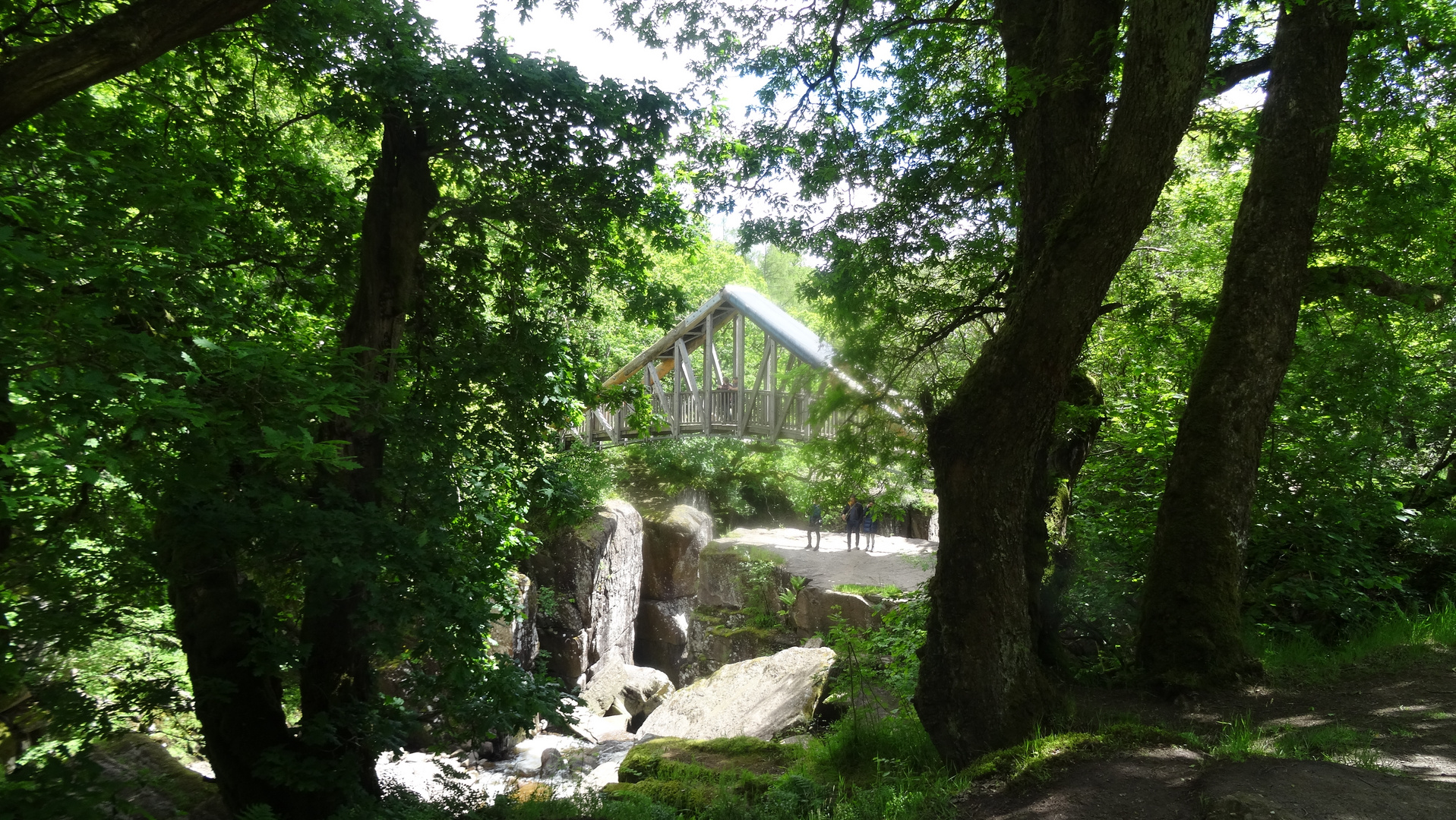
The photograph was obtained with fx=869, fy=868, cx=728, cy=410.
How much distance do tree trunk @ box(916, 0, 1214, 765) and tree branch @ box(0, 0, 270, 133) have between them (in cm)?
389

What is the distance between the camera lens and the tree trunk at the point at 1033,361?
176 inches

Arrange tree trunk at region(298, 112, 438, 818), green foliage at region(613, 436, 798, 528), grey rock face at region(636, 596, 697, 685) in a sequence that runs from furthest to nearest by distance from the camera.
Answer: green foliage at region(613, 436, 798, 528)
grey rock face at region(636, 596, 697, 685)
tree trunk at region(298, 112, 438, 818)

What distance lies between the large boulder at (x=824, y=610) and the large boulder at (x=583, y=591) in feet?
13.7

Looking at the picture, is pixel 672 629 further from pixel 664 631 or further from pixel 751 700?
pixel 751 700

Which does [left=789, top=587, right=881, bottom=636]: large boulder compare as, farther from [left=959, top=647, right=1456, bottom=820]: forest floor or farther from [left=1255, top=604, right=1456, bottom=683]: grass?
[left=959, top=647, right=1456, bottom=820]: forest floor

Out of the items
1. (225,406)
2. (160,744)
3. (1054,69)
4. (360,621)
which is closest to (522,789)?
(160,744)

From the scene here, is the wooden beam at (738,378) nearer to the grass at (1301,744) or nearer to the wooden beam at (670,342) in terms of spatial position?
the wooden beam at (670,342)

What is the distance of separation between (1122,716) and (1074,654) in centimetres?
Answer: 148

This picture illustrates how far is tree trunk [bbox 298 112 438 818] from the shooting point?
4.77 metres

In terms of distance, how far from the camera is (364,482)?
5488mm

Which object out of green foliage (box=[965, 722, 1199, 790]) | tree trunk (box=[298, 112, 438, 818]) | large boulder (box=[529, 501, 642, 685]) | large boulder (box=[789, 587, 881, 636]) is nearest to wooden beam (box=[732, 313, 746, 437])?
large boulder (box=[529, 501, 642, 685])

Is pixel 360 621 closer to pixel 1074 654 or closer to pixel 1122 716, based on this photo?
pixel 1122 716

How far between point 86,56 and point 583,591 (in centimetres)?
1576

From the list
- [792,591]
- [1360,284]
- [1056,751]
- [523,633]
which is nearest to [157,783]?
[1056,751]
